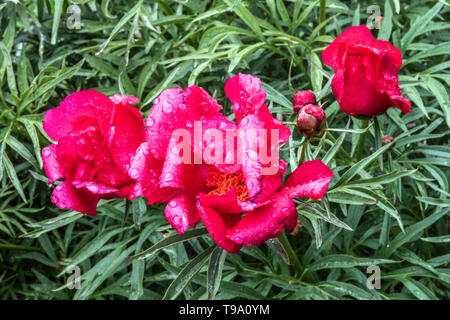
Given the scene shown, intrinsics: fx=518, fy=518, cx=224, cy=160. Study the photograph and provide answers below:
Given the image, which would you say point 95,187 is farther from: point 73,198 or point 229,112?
point 229,112

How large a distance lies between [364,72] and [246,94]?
171mm

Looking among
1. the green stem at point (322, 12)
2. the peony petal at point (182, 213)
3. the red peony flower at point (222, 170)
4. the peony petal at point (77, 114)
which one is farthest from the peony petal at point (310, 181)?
the green stem at point (322, 12)

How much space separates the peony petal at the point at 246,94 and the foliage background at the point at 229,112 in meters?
0.21

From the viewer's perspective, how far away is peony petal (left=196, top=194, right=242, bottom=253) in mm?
528

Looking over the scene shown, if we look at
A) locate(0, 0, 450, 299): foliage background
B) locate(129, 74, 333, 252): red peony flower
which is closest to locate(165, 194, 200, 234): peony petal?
locate(129, 74, 333, 252): red peony flower

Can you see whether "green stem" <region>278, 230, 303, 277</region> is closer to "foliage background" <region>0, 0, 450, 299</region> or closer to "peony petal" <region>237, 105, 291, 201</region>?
"foliage background" <region>0, 0, 450, 299</region>

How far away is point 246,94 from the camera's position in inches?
23.3

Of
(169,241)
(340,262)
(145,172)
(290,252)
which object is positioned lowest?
(340,262)

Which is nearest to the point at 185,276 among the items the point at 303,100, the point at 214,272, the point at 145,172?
the point at 214,272

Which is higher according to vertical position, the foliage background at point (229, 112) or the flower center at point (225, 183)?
the flower center at point (225, 183)

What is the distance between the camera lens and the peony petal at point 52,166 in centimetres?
62

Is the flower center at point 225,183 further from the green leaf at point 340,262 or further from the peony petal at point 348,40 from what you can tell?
the green leaf at point 340,262

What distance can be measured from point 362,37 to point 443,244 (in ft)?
2.03
